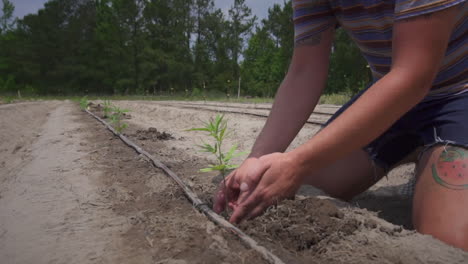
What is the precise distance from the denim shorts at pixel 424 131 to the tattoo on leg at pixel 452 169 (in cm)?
5

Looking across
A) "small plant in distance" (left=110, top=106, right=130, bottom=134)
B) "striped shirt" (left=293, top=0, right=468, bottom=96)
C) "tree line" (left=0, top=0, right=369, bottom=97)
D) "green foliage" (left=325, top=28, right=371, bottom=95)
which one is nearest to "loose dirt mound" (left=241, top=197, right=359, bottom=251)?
"striped shirt" (left=293, top=0, right=468, bottom=96)

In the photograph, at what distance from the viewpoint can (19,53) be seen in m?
37.2

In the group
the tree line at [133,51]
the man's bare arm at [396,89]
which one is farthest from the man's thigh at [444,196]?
the tree line at [133,51]

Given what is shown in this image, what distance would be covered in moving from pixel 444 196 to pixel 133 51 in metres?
40.8

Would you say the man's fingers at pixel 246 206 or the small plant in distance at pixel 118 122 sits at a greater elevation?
the man's fingers at pixel 246 206

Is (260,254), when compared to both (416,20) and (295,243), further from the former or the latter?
(416,20)

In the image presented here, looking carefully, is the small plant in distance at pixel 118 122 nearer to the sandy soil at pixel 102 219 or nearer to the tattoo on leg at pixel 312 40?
the sandy soil at pixel 102 219

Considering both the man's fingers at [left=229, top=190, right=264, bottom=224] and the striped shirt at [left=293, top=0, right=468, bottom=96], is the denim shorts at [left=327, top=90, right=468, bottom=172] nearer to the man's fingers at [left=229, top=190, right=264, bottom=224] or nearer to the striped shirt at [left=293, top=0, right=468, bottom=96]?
the striped shirt at [left=293, top=0, right=468, bottom=96]

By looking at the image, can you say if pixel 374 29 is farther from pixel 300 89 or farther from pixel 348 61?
pixel 348 61

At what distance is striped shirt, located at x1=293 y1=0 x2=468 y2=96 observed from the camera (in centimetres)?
156

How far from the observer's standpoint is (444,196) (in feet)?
4.80

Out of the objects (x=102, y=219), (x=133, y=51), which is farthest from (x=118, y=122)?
(x=133, y=51)

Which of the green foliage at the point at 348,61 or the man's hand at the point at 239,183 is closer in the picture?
the man's hand at the point at 239,183

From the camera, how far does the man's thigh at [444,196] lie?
137 cm
